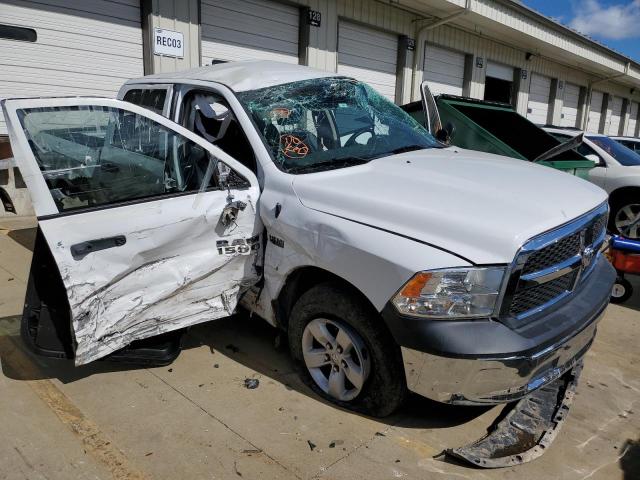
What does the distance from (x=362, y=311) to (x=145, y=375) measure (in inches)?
63.2

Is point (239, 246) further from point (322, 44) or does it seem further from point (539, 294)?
point (322, 44)

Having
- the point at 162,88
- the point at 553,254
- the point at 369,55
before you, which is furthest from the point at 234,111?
the point at 369,55

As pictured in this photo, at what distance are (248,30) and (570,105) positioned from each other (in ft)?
56.4

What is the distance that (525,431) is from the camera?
2666 mm

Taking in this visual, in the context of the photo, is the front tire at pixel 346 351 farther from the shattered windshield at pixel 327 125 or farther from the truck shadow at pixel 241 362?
the shattered windshield at pixel 327 125

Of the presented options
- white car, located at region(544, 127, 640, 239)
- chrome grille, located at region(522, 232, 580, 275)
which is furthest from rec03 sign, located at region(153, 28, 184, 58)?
chrome grille, located at region(522, 232, 580, 275)

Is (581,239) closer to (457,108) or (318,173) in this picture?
(318,173)

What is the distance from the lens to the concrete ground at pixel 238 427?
7.88 ft

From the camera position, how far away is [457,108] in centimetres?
657

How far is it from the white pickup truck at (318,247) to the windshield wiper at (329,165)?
0.02 meters

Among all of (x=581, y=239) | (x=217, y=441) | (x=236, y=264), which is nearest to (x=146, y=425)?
(x=217, y=441)

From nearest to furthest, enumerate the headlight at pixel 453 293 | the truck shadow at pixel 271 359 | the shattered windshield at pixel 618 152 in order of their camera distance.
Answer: the headlight at pixel 453 293 < the truck shadow at pixel 271 359 < the shattered windshield at pixel 618 152

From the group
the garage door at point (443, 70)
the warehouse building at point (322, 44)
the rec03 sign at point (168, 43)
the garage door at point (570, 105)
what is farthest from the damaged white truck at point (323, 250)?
the garage door at point (570, 105)

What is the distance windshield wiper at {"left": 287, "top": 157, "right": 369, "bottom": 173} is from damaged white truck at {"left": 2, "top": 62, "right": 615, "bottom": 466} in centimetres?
2
